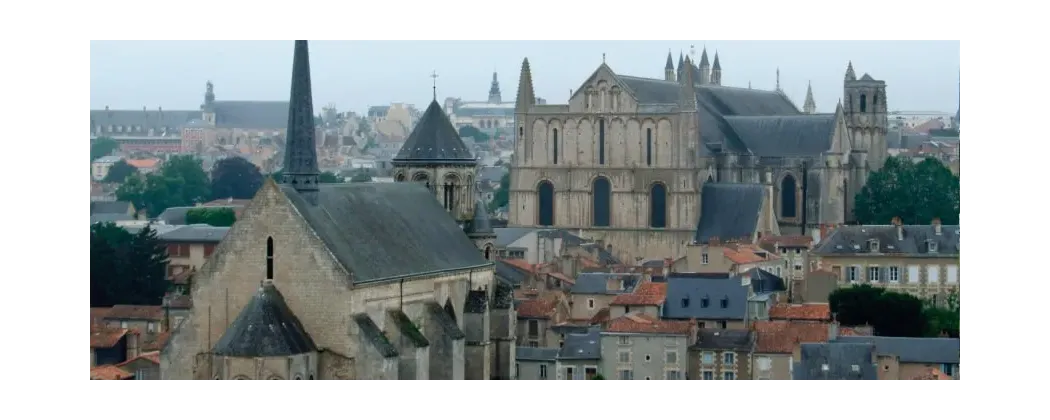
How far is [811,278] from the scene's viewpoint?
87500 mm

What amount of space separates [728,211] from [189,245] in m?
22.6

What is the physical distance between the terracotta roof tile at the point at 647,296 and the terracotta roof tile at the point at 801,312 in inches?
131

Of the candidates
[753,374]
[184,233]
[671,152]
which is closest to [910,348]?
[753,374]

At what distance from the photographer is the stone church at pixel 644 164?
108062 millimetres

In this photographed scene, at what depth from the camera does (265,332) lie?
180 ft

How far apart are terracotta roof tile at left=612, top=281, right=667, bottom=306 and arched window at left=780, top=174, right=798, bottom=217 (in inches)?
1519

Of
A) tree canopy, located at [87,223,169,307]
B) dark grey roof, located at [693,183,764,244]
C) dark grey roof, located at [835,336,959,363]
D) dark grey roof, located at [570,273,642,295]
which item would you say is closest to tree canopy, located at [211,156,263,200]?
dark grey roof, located at [693,183,764,244]

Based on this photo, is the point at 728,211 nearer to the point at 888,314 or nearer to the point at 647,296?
the point at 888,314

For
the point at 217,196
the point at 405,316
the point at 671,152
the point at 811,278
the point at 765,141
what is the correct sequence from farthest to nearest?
the point at 217,196
the point at 765,141
the point at 671,152
the point at 811,278
the point at 405,316

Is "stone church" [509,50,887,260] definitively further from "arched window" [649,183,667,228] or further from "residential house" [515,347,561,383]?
"residential house" [515,347,561,383]

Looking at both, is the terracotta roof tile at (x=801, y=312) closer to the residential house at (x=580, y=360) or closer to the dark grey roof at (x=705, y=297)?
the dark grey roof at (x=705, y=297)

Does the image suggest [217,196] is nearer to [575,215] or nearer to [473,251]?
[575,215]

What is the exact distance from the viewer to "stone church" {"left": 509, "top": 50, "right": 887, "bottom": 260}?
10806cm

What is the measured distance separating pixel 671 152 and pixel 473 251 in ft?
140
